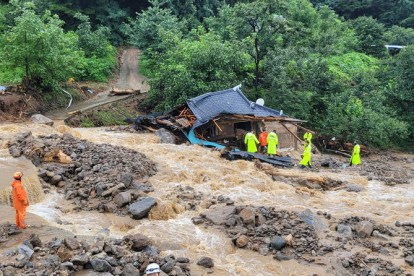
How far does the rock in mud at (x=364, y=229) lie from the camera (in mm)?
8914

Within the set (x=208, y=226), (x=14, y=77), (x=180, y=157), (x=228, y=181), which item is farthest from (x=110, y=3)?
(x=208, y=226)

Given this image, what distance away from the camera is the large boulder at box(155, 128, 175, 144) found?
1780 centimetres

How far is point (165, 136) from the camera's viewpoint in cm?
1794

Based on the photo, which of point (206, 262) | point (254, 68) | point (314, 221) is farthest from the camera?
point (254, 68)

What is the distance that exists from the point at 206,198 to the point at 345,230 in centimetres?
423

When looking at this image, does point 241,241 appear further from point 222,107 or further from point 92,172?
point 222,107

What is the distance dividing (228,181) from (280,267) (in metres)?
5.46

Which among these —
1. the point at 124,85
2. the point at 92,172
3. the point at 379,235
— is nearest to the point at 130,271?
the point at 379,235

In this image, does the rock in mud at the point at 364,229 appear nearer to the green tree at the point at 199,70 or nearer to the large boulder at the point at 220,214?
the large boulder at the point at 220,214

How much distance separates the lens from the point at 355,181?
46.9 ft

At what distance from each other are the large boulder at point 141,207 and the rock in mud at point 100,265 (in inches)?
130

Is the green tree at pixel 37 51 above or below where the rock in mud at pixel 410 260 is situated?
above

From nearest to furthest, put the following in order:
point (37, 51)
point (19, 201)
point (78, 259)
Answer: point (78, 259) < point (19, 201) < point (37, 51)

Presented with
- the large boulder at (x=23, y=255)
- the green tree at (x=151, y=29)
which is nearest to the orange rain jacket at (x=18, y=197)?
the large boulder at (x=23, y=255)
